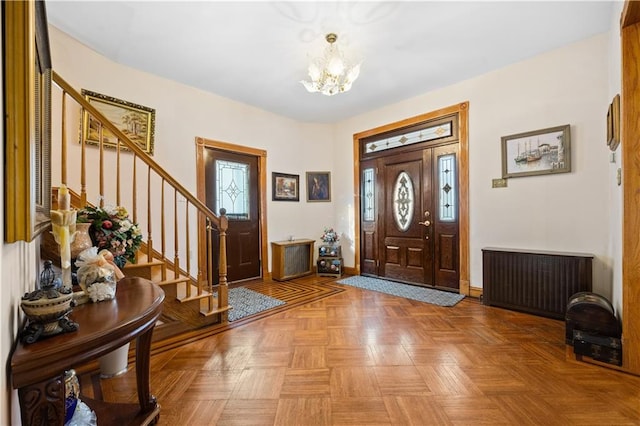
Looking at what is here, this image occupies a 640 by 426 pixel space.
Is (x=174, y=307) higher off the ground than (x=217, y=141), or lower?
lower

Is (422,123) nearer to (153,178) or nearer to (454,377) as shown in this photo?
(454,377)

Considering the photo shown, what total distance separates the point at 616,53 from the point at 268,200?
4182 mm

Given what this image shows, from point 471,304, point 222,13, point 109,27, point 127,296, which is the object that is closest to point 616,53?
point 471,304

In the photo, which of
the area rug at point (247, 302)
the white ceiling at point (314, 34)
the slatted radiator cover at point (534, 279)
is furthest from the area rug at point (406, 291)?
the white ceiling at point (314, 34)

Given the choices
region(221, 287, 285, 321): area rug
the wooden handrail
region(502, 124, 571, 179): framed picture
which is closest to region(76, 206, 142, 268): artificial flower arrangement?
the wooden handrail

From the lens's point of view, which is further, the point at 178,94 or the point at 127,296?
the point at 178,94

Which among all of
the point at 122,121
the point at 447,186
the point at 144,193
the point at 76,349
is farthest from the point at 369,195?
the point at 76,349

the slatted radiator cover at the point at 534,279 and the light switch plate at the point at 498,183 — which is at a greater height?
the light switch plate at the point at 498,183

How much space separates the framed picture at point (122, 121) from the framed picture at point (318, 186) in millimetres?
2593

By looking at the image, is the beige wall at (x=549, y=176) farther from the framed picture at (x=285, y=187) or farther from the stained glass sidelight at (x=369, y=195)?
the framed picture at (x=285, y=187)

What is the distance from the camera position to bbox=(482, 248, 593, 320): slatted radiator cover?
2.65m

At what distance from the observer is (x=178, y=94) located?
3660 millimetres

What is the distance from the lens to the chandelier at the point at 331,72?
8.83 ft

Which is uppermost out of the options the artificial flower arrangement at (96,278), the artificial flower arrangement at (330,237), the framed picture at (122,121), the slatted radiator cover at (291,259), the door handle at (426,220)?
the framed picture at (122,121)
